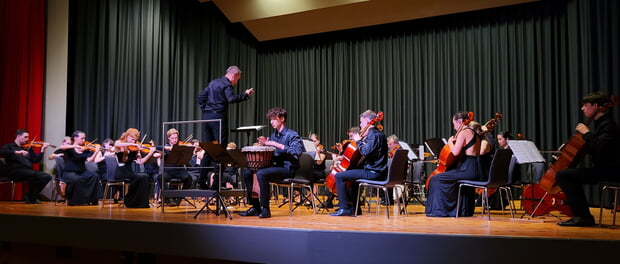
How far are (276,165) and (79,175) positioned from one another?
4.08 m

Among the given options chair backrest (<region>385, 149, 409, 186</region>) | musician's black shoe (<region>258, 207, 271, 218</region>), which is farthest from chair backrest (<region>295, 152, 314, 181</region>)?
chair backrest (<region>385, 149, 409, 186</region>)

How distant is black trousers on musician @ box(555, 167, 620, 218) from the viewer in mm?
4672

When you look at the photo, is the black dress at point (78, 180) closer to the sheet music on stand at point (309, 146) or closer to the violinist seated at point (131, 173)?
the violinist seated at point (131, 173)

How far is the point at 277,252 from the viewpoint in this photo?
13.8ft

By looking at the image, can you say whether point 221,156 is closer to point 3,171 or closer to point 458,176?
point 458,176

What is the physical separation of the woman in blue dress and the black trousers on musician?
1.20m

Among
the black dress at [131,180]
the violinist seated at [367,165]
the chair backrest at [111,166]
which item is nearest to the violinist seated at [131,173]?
the black dress at [131,180]

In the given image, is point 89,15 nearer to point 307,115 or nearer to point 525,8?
point 307,115

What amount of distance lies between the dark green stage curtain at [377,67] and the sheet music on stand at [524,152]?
320 cm

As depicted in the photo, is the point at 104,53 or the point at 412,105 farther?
the point at 412,105

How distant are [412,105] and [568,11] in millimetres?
3658

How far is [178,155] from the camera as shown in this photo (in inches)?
227

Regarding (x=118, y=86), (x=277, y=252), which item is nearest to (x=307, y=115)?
(x=118, y=86)

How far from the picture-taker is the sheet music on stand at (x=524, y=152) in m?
6.22
